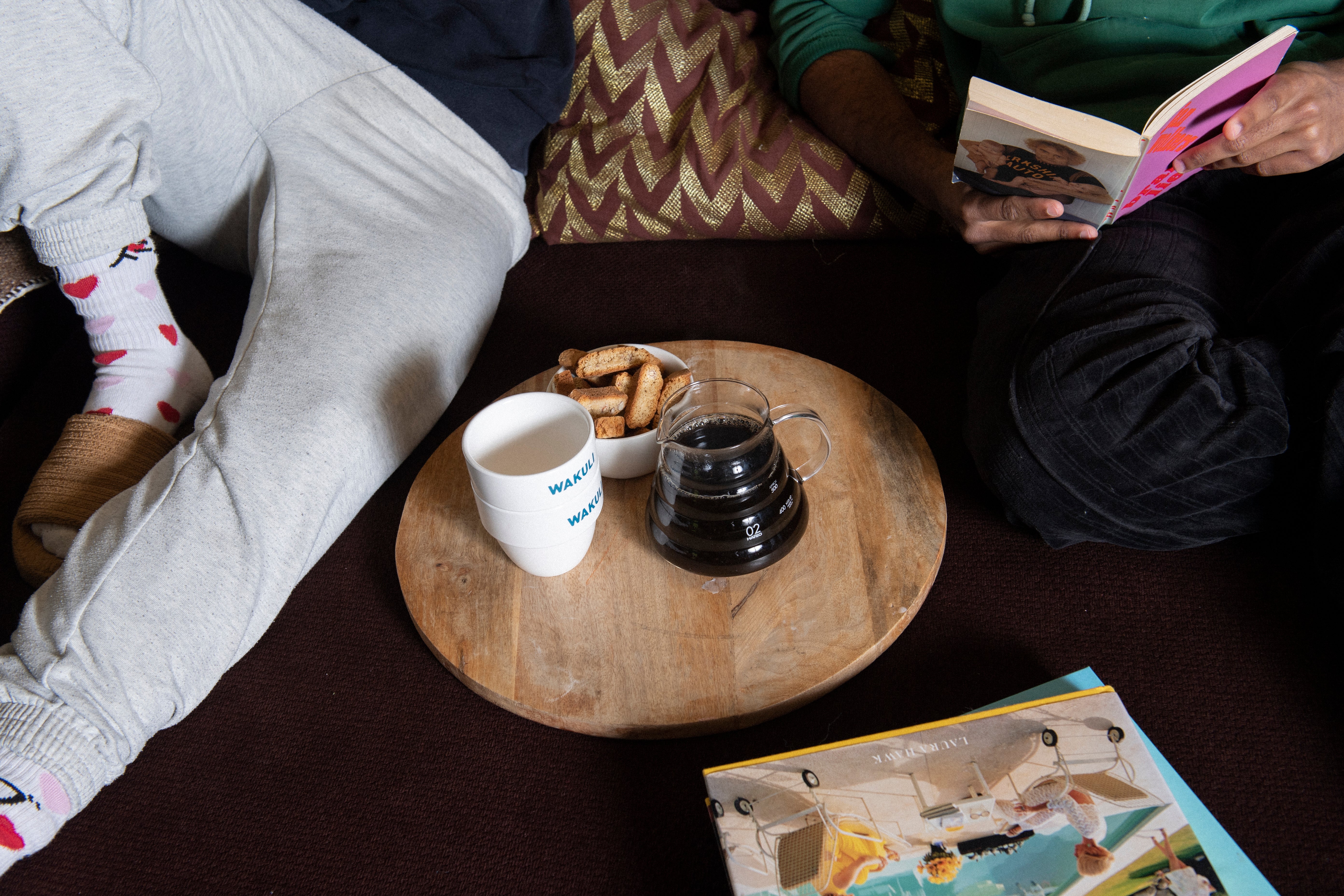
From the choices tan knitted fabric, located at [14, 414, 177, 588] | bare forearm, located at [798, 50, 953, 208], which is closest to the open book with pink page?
bare forearm, located at [798, 50, 953, 208]

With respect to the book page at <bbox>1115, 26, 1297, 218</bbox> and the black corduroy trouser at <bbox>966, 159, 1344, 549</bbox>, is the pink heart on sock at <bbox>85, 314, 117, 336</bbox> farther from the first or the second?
the book page at <bbox>1115, 26, 1297, 218</bbox>

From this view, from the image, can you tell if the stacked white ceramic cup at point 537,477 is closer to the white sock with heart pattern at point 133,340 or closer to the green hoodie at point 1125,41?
the white sock with heart pattern at point 133,340

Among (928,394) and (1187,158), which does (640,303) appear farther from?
(1187,158)

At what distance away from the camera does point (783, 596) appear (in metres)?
0.73

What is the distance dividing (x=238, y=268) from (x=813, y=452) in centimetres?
93

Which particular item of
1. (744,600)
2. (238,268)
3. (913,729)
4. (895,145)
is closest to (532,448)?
(744,600)

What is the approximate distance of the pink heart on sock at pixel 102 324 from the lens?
1.04 metres

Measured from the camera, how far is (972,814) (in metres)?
0.60

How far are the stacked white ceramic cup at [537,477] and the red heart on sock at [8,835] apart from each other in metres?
0.44

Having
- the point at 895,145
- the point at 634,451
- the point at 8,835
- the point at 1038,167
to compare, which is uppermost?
the point at 1038,167

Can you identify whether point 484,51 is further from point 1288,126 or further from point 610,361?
point 1288,126

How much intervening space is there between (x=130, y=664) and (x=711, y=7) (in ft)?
3.71

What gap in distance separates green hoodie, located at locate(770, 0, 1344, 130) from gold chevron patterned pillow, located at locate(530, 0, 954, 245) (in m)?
0.19

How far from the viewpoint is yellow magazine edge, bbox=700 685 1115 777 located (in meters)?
0.64
